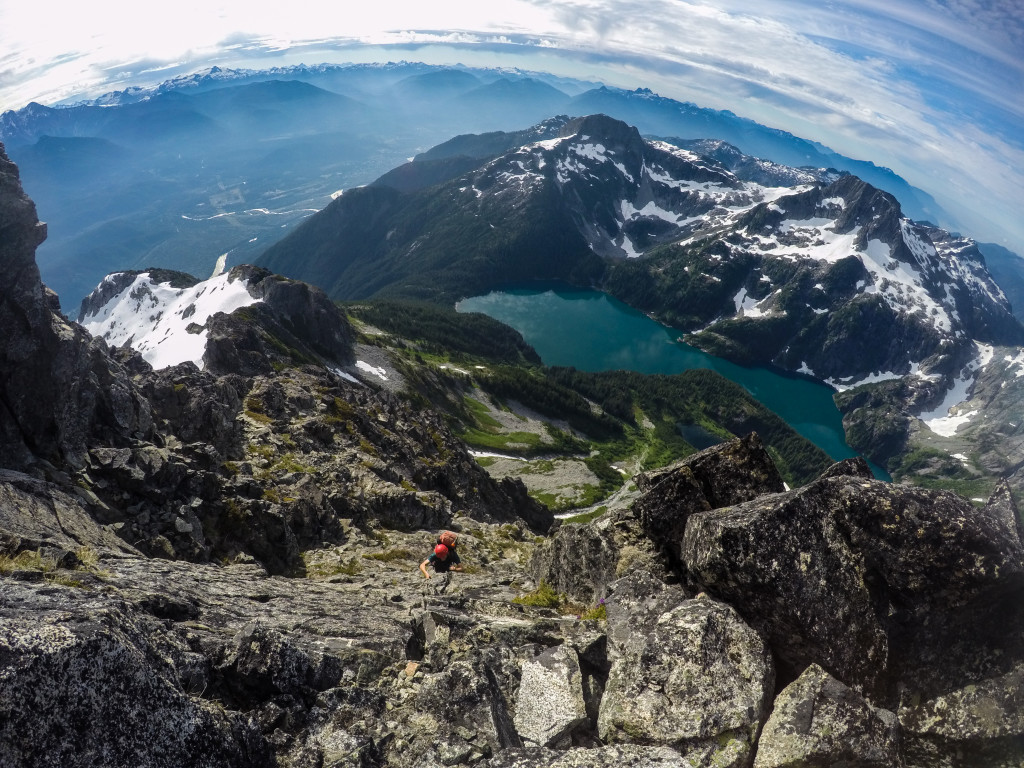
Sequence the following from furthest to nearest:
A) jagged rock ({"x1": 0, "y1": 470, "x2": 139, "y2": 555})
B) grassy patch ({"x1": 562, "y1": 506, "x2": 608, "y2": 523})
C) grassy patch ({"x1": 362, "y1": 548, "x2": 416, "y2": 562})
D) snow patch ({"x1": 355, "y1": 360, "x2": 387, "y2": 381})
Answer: snow patch ({"x1": 355, "y1": 360, "x2": 387, "y2": 381}) < grassy patch ({"x1": 562, "y1": 506, "x2": 608, "y2": 523}) < grassy patch ({"x1": 362, "y1": 548, "x2": 416, "y2": 562}) < jagged rock ({"x1": 0, "y1": 470, "x2": 139, "y2": 555})

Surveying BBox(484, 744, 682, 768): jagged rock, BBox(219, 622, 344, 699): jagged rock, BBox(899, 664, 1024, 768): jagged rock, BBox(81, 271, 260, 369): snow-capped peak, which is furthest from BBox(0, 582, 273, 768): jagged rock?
BBox(81, 271, 260, 369): snow-capped peak

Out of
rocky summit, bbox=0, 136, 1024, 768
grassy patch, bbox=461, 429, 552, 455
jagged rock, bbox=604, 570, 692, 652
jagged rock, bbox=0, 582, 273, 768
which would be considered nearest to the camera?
jagged rock, bbox=0, 582, 273, 768

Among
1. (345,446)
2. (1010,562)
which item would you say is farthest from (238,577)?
(345,446)

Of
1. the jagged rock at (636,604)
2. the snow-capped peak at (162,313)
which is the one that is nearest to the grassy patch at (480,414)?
the snow-capped peak at (162,313)

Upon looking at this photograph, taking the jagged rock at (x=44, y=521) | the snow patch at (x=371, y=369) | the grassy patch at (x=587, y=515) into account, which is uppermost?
the jagged rock at (x=44, y=521)

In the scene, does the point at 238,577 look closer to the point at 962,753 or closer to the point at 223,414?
the point at 962,753

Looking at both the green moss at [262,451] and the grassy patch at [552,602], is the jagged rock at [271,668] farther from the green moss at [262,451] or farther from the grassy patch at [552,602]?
the green moss at [262,451]

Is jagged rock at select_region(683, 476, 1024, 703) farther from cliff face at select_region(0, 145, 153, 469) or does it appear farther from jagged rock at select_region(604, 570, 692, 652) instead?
cliff face at select_region(0, 145, 153, 469)
